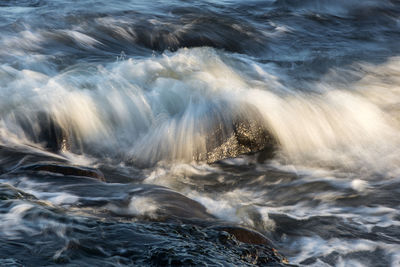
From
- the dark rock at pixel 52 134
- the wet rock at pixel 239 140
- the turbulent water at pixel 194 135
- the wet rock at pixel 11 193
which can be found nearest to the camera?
the turbulent water at pixel 194 135

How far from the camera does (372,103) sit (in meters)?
7.38

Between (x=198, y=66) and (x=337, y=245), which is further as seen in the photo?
(x=198, y=66)

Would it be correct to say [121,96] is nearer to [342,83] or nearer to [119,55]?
[119,55]

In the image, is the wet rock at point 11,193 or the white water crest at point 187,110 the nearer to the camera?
the wet rock at point 11,193

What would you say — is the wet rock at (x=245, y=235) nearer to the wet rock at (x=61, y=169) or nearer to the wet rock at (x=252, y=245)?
the wet rock at (x=252, y=245)

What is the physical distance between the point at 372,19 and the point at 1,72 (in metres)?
7.10

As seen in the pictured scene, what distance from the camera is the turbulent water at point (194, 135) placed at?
385 cm

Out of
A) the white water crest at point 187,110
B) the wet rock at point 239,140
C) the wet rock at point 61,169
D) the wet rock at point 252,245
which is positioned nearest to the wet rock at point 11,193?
the wet rock at point 61,169

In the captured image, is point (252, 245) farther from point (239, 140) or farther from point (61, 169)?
point (239, 140)

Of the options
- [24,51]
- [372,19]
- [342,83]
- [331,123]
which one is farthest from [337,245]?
[372,19]

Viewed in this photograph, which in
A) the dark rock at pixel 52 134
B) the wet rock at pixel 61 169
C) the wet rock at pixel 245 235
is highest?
the wet rock at pixel 245 235

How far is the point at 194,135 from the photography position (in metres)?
6.30

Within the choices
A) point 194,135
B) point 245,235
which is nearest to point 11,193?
point 245,235

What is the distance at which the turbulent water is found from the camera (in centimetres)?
385
